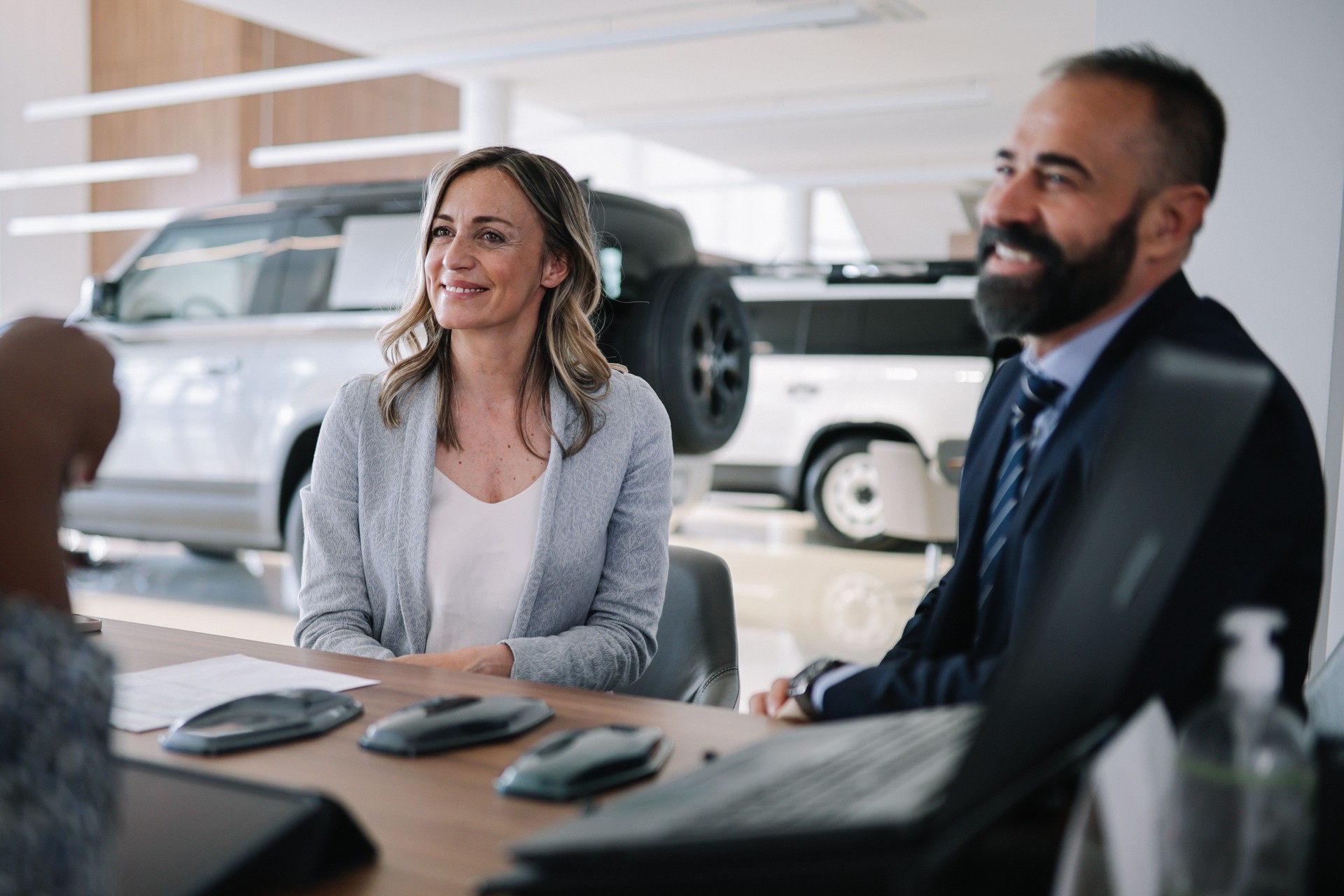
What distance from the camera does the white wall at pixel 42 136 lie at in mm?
9328

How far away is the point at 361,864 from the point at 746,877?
0.29m

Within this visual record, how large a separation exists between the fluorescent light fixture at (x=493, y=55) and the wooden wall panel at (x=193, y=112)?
4.30 ft

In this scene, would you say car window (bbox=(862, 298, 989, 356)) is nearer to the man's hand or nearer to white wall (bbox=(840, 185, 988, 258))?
the man's hand

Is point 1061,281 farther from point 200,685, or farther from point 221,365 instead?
point 221,365

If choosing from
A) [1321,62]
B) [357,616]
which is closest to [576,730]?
[357,616]

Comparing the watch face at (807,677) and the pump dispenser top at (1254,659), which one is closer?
the pump dispenser top at (1254,659)

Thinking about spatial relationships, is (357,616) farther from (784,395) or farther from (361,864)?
(784,395)

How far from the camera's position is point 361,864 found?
2.26ft

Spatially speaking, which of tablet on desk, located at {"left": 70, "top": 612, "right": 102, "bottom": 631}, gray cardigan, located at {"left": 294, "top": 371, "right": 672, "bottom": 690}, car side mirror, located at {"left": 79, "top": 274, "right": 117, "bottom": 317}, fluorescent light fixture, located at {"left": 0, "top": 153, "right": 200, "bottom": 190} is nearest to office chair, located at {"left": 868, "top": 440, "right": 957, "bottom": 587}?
car side mirror, located at {"left": 79, "top": 274, "right": 117, "bottom": 317}

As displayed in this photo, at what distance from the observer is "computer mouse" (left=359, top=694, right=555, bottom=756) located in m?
0.89

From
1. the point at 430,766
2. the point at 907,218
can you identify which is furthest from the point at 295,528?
the point at 907,218

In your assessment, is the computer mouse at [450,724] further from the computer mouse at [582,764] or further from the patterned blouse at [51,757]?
the patterned blouse at [51,757]

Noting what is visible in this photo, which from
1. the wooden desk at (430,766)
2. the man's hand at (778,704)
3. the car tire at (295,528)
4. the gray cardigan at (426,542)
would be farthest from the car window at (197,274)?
the man's hand at (778,704)

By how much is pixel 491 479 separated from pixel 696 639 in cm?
37
